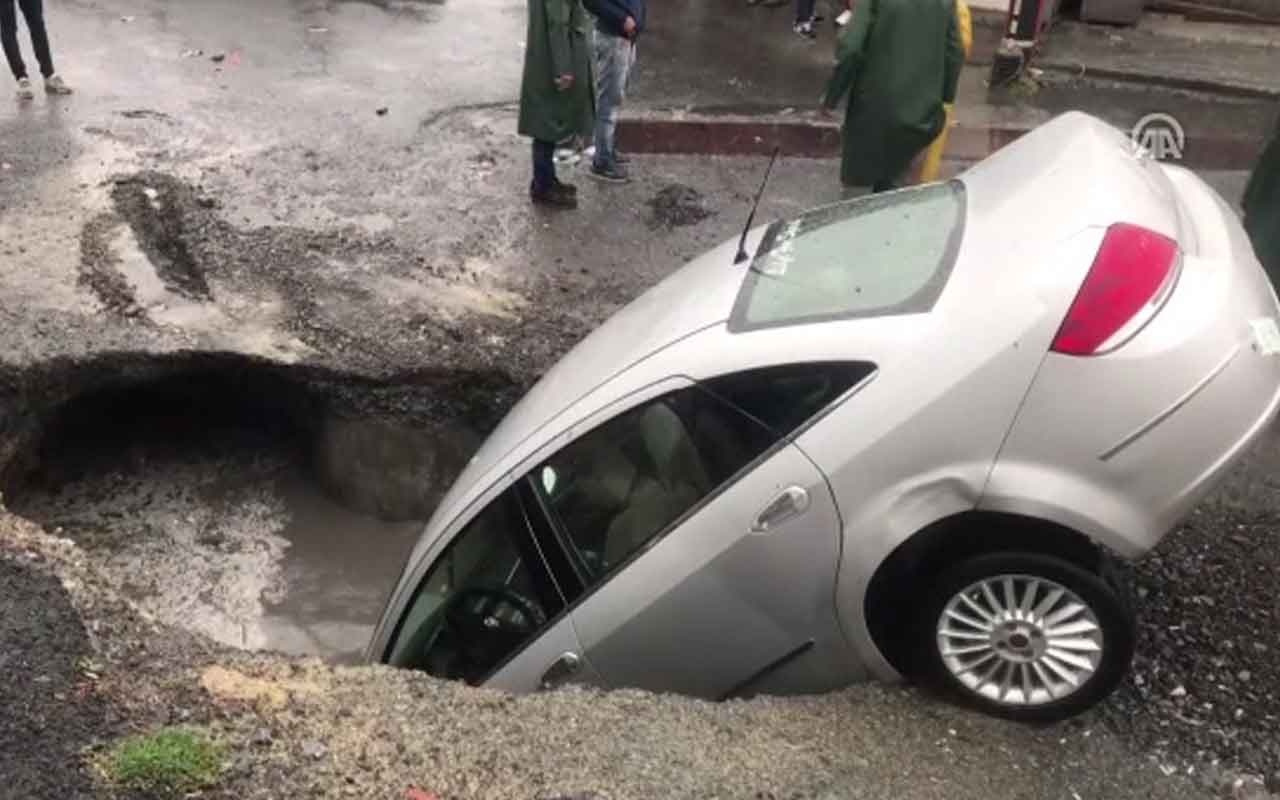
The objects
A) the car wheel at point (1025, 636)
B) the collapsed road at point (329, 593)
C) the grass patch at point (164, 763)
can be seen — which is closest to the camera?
the grass patch at point (164, 763)

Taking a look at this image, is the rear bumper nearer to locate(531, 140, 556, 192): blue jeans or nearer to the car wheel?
the car wheel

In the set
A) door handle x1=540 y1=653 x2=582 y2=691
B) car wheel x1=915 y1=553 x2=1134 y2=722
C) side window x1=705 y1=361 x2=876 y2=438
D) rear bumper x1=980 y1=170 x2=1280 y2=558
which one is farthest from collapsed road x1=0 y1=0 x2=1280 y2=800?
side window x1=705 y1=361 x2=876 y2=438

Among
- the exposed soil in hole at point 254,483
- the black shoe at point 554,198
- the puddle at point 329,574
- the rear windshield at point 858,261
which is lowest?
the puddle at point 329,574

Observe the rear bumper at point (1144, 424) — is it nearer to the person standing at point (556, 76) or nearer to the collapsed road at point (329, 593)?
the collapsed road at point (329, 593)

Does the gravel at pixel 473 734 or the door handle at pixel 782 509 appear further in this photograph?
the door handle at pixel 782 509

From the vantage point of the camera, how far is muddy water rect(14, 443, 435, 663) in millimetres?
6305

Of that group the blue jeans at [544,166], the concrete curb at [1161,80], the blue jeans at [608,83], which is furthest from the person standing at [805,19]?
the blue jeans at [544,166]

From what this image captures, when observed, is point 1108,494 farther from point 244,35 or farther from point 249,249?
point 244,35

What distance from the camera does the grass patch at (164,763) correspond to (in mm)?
3253

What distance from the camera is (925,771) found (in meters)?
3.71

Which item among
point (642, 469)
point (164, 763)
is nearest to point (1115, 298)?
point (642, 469)

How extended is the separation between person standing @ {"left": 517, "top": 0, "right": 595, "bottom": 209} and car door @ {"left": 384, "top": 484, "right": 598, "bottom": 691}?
4238 mm

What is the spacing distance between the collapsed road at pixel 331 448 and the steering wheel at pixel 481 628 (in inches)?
20.9

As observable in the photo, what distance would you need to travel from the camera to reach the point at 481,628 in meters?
4.59
